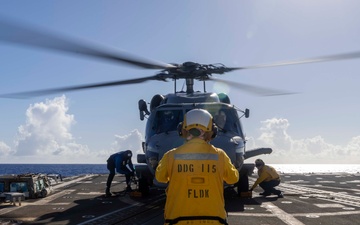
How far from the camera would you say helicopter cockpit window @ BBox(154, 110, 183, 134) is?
1284 centimetres

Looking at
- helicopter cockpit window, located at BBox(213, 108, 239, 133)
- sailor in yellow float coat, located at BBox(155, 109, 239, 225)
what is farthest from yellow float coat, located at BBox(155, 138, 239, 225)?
helicopter cockpit window, located at BBox(213, 108, 239, 133)

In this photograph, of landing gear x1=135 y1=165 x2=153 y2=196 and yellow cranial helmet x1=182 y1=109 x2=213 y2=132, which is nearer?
yellow cranial helmet x1=182 y1=109 x2=213 y2=132

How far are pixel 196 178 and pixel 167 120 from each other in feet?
29.7

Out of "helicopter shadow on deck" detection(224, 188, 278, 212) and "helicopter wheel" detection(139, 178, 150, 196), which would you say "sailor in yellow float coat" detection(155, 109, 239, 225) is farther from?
"helicopter wheel" detection(139, 178, 150, 196)

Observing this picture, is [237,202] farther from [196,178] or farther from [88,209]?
[196,178]

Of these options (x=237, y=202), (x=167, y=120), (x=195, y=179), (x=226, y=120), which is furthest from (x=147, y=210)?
(x=195, y=179)

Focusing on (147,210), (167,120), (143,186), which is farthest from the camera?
(143,186)

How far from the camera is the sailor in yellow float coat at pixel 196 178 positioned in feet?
13.2

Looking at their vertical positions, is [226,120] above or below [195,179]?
above

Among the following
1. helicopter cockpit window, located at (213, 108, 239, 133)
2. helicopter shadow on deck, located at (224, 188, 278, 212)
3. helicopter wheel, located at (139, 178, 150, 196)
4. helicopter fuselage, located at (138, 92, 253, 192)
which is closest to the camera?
helicopter shadow on deck, located at (224, 188, 278, 212)

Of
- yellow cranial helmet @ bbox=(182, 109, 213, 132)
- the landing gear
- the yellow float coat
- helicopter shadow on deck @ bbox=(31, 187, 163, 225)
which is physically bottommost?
helicopter shadow on deck @ bbox=(31, 187, 163, 225)

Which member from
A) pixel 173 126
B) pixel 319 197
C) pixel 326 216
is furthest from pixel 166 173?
pixel 319 197

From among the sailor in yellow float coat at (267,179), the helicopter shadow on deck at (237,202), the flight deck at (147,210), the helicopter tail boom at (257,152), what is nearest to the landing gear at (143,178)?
the flight deck at (147,210)

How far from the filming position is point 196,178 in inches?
161
